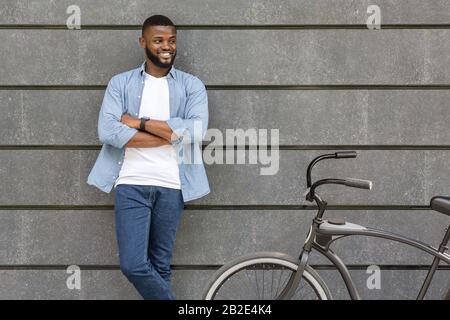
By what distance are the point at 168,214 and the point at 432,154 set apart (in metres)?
2.25

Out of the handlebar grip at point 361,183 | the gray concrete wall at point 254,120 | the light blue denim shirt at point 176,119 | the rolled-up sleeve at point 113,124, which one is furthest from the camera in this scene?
the gray concrete wall at point 254,120

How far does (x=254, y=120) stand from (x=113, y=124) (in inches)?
49.2

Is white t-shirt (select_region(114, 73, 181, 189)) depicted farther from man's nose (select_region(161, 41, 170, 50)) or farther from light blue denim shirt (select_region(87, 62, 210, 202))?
man's nose (select_region(161, 41, 170, 50))

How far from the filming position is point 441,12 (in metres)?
4.75

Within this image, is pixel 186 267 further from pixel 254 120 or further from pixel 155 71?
pixel 155 71

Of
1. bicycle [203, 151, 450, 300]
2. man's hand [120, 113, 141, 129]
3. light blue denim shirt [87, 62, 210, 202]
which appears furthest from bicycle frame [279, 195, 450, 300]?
man's hand [120, 113, 141, 129]

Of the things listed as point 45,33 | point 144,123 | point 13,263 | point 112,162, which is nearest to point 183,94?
point 144,123

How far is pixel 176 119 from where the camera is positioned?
4160 millimetres

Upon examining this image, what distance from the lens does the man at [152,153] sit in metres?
4.12

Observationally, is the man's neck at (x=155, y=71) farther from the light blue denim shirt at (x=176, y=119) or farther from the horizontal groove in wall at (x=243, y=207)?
the horizontal groove in wall at (x=243, y=207)

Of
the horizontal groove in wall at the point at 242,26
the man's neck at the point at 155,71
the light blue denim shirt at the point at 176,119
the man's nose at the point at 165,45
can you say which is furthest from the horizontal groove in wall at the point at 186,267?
the horizontal groove in wall at the point at 242,26

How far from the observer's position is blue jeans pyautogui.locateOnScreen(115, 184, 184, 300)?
4.11m

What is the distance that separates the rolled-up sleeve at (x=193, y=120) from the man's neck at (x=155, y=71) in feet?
0.74

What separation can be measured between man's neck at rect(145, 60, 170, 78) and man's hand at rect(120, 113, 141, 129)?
1.30 ft
